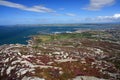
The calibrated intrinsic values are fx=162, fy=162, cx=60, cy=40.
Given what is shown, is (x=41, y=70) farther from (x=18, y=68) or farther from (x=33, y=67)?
(x=18, y=68)

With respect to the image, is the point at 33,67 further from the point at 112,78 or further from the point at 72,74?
the point at 112,78

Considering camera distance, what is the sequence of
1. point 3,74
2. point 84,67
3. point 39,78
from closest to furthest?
point 39,78 → point 3,74 → point 84,67

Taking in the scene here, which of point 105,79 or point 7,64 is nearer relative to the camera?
point 105,79

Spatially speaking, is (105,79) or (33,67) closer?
(105,79)

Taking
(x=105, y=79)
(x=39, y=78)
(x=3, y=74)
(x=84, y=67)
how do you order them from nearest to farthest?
(x=39, y=78) → (x=105, y=79) → (x=3, y=74) → (x=84, y=67)

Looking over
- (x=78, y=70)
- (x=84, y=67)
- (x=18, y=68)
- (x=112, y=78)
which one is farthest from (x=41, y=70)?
(x=112, y=78)

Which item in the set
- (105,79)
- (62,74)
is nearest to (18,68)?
(62,74)

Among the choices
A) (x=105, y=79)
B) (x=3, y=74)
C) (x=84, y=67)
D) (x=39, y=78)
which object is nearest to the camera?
(x=39, y=78)

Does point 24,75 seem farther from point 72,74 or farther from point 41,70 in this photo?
point 72,74

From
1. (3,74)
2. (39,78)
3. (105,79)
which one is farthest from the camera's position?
(3,74)
